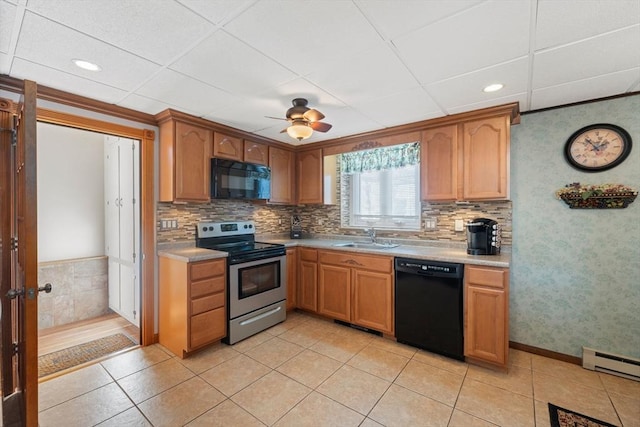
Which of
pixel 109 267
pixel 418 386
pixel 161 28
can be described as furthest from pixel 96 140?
pixel 418 386

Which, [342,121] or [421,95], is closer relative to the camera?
[421,95]

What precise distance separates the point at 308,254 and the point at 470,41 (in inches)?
105

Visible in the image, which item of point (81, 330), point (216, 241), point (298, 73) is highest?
point (298, 73)

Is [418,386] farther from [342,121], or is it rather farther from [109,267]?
[109,267]

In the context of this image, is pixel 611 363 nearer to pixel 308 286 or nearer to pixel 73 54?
pixel 308 286

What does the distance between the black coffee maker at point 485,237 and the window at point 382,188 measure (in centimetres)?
83

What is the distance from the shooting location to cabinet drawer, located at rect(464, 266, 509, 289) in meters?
2.29

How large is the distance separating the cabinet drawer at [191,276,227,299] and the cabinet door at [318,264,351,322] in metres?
1.18

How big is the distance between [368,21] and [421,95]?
109cm

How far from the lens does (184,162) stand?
2807mm

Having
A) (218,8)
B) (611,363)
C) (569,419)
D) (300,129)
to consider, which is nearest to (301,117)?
(300,129)

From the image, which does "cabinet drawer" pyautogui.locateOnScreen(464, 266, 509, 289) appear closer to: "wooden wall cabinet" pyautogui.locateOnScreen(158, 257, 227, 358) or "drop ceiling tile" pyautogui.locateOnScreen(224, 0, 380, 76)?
"drop ceiling tile" pyautogui.locateOnScreen(224, 0, 380, 76)

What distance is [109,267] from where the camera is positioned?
12.1ft

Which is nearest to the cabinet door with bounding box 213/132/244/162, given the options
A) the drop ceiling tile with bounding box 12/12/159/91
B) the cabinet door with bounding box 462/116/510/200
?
A: the drop ceiling tile with bounding box 12/12/159/91
